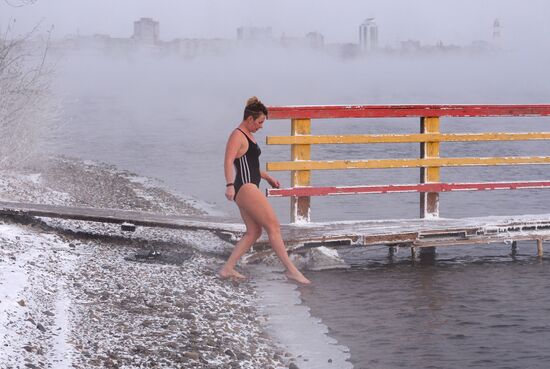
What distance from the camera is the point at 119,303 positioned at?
336 inches

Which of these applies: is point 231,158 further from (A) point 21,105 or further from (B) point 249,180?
(A) point 21,105

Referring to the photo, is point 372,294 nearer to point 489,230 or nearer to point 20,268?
point 489,230

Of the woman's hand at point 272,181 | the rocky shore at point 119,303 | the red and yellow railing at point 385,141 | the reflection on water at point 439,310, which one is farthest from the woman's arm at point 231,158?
the red and yellow railing at point 385,141

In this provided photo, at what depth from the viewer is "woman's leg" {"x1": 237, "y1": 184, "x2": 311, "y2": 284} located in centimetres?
977

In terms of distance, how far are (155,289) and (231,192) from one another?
3.84 ft

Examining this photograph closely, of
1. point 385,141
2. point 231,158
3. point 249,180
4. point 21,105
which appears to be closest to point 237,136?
point 231,158

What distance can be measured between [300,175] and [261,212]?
6.90ft

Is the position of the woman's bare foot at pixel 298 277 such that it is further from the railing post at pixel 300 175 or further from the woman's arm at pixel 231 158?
the railing post at pixel 300 175

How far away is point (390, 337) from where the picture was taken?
8.68 metres

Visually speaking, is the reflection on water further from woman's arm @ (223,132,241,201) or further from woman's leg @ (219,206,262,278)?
woman's arm @ (223,132,241,201)

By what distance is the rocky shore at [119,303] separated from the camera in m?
7.20

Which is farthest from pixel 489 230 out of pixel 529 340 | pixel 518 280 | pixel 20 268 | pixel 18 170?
pixel 18 170

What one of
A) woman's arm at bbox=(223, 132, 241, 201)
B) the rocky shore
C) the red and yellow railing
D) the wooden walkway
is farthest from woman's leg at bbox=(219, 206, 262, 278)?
the red and yellow railing

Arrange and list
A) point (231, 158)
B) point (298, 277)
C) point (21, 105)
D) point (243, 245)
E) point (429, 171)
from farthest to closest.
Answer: point (21, 105) → point (429, 171) → point (298, 277) → point (243, 245) → point (231, 158)
